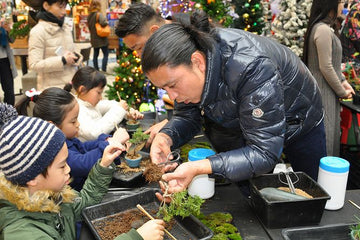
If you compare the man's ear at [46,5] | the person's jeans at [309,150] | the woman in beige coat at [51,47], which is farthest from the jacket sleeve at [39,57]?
the person's jeans at [309,150]

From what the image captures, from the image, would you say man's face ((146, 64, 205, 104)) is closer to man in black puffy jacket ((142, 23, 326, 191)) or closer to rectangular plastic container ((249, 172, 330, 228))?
man in black puffy jacket ((142, 23, 326, 191))

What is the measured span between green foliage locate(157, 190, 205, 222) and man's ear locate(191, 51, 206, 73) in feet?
1.56

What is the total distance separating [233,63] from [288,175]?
1.68 ft

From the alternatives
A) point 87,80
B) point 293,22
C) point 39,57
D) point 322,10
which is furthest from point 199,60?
point 293,22

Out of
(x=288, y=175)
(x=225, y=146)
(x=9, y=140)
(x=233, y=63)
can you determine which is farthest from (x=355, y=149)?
(x=9, y=140)

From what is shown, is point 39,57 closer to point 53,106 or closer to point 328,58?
point 53,106

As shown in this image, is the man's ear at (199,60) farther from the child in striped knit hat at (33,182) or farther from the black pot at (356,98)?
the black pot at (356,98)

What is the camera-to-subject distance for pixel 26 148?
3.97 ft

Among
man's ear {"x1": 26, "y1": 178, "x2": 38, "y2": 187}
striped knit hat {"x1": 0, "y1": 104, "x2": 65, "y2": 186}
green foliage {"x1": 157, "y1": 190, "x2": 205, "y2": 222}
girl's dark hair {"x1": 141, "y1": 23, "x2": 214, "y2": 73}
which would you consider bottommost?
green foliage {"x1": 157, "y1": 190, "x2": 205, "y2": 222}

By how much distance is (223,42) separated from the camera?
1.38m

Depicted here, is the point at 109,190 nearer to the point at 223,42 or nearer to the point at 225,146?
the point at 225,146

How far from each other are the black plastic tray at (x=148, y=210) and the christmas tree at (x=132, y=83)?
223cm

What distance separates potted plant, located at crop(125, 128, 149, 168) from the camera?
1789mm

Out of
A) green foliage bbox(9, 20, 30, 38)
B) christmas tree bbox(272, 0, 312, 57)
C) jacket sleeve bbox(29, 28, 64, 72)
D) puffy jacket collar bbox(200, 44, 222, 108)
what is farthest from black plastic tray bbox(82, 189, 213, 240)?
green foliage bbox(9, 20, 30, 38)
